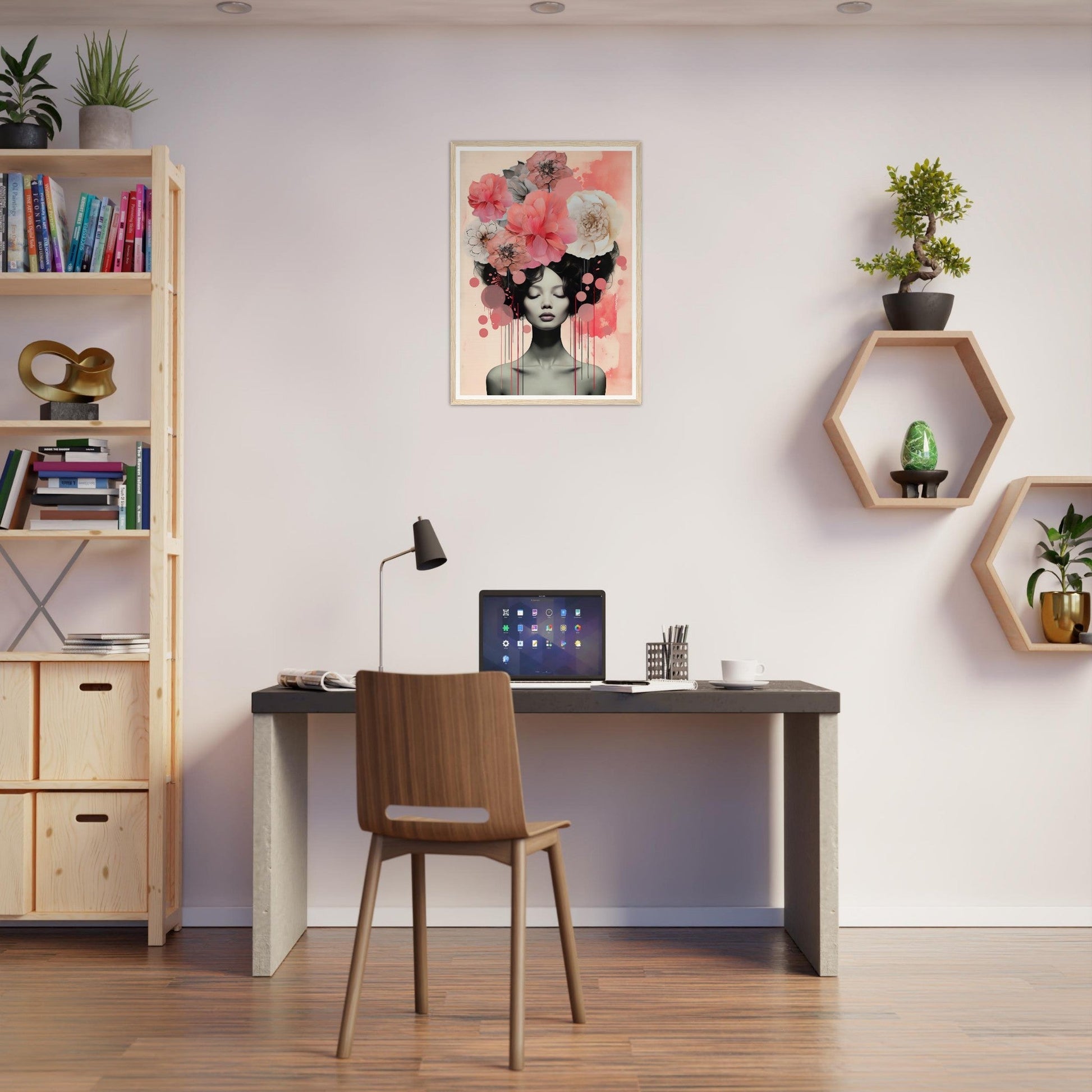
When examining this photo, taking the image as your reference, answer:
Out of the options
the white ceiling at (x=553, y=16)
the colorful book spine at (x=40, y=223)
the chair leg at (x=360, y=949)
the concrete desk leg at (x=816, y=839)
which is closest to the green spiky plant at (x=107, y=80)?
the white ceiling at (x=553, y=16)

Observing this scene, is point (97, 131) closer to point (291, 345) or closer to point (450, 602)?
point (291, 345)

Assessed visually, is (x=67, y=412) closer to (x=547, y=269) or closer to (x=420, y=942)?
(x=547, y=269)

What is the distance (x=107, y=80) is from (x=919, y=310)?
103 inches

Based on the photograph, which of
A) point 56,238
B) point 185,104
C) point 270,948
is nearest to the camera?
point 270,948

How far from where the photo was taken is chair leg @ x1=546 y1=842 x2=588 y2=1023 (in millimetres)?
2596

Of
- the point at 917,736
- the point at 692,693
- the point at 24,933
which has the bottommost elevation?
the point at 24,933

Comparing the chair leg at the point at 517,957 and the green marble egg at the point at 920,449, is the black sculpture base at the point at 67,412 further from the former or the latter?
the green marble egg at the point at 920,449

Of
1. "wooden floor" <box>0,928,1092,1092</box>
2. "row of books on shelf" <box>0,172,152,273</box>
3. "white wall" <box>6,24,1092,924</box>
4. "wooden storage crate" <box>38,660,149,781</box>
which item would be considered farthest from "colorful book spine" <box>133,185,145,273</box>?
"wooden floor" <box>0,928,1092,1092</box>

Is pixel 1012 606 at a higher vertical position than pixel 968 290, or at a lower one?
lower

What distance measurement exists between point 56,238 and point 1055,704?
3.48m

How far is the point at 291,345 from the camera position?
3643mm

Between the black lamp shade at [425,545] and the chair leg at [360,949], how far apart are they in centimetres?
98

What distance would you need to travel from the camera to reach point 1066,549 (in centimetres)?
357

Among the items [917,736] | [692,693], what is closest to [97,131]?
[692,693]
